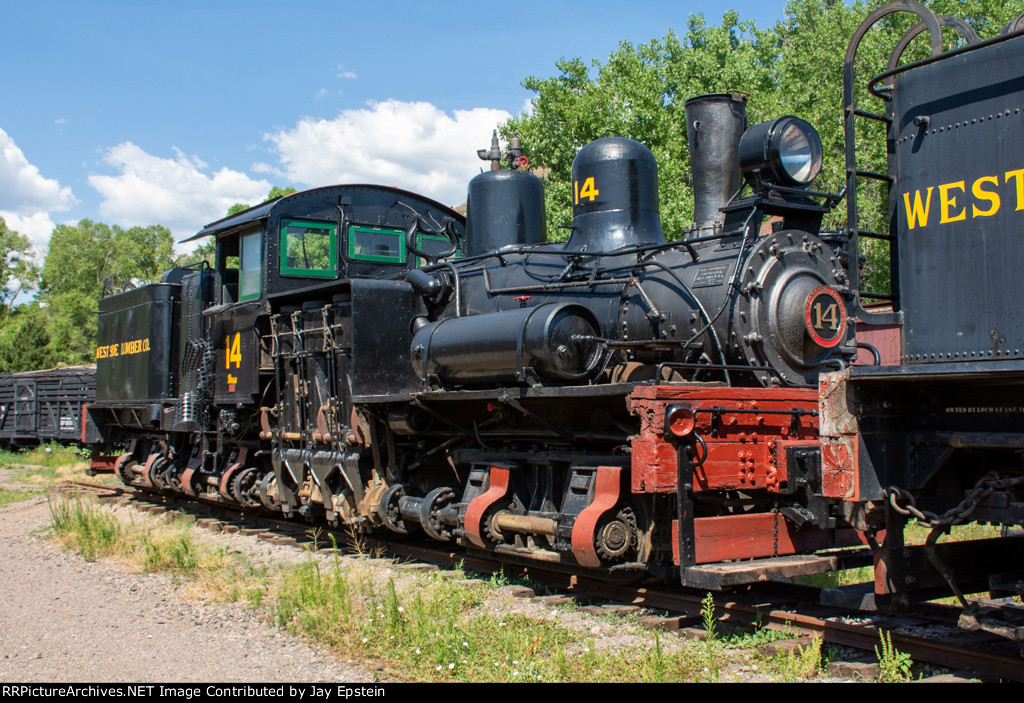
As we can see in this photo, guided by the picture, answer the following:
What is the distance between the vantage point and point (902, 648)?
459 cm

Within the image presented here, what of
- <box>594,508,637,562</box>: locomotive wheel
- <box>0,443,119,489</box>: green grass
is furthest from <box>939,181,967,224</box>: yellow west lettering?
<box>0,443,119,489</box>: green grass

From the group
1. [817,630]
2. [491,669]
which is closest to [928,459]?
[817,630]

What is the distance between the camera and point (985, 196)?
364cm

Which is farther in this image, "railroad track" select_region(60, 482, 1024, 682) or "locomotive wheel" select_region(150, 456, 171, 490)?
"locomotive wheel" select_region(150, 456, 171, 490)

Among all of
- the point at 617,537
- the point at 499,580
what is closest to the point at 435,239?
the point at 499,580

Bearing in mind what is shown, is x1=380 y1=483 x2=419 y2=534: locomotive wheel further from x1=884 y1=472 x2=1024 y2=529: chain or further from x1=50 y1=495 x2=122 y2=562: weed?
x1=884 y1=472 x2=1024 y2=529: chain

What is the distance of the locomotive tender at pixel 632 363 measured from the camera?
13.0 feet

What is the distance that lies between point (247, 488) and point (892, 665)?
24.9ft

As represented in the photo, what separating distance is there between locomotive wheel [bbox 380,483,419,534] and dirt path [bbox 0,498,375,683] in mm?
1778

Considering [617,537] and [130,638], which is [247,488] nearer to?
[130,638]

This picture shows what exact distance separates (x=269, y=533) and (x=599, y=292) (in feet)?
16.2

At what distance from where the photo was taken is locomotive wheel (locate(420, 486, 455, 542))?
723 centimetres

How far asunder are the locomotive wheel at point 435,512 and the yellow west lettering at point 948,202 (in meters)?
4.63
